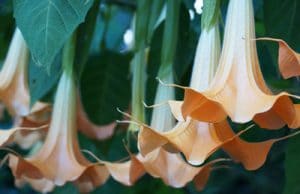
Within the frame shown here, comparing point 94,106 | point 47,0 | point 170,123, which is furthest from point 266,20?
point 94,106

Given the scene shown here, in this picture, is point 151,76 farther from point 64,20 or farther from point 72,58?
point 64,20

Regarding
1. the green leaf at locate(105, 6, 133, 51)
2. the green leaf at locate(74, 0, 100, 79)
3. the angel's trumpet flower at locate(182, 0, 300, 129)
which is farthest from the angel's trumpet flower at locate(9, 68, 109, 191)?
the green leaf at locate(105, 6, 133, 51)

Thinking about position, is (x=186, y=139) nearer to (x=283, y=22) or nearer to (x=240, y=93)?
(x=240, y=93)

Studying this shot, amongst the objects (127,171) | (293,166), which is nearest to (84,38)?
(127,171)

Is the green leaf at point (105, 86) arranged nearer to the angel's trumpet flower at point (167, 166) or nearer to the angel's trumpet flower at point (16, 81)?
the angel's trumpet flower at point (16, 81)

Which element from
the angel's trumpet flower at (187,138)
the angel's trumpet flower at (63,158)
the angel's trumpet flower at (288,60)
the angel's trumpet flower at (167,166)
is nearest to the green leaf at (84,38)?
the angel's trumpet flower at (63,158)

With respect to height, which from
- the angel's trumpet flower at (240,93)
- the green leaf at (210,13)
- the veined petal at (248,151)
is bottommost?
the veined petal at (248,151)

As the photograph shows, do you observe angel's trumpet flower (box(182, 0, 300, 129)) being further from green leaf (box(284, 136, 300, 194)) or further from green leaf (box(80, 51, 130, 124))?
green leaf (box(80, 51, 130, 124))
